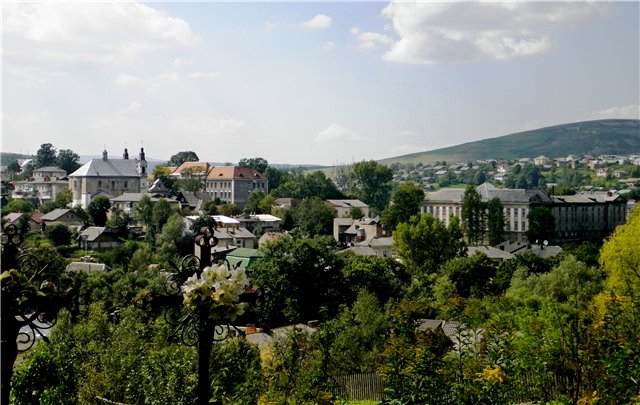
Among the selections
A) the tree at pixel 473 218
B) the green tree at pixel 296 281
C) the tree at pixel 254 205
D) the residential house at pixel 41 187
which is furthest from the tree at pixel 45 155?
the green tree at pixel 296 281

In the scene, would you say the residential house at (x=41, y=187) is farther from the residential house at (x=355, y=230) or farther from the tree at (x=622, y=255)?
the tree at (x=622, y=255)

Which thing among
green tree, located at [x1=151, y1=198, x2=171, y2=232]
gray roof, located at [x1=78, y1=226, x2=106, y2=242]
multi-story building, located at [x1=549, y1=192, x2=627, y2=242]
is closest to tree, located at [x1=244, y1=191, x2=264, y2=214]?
green tree, located at [x1=151, y1=198, x2=171, y2=232]

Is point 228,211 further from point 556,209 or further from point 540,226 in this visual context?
point 556,209

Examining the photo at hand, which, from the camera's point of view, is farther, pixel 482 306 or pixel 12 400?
pixel 482 306

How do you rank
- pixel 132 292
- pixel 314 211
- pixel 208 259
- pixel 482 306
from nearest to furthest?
pixel 208 259 < pixel 482 306 < pixel 132 292 < pixel 314 211

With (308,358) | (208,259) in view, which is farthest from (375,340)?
(208,259)

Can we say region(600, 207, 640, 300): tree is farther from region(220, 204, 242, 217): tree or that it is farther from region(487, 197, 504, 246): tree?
region(220, 204, 242, 217): tree

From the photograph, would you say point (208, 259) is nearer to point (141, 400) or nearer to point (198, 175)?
point (141, 400)
